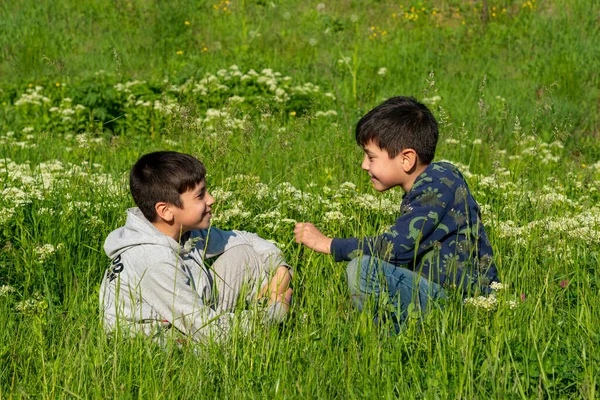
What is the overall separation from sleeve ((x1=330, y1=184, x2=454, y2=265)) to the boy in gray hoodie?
0.33m

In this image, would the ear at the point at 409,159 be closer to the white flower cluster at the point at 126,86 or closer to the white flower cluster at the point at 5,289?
the white flower cluster at the point at 5,289

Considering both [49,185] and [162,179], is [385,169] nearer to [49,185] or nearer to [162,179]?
[162,179]

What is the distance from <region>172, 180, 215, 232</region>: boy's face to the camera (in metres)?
3.95

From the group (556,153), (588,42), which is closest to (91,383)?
(556,153)

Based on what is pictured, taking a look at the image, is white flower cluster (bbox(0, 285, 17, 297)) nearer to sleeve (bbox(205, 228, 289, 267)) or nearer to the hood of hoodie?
the hood of hoodie

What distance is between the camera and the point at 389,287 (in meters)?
3.75

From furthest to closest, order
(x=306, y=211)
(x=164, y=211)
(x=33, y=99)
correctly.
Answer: (x=33, y=99), (x=306, y=211), (x=164, y=211)

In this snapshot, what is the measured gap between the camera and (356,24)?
1093 centimetres

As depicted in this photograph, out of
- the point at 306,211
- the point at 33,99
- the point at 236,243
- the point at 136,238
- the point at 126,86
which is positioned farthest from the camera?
the point at 126,86

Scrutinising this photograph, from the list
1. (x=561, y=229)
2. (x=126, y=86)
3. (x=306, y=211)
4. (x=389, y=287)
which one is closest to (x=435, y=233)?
(x=389, y=287)

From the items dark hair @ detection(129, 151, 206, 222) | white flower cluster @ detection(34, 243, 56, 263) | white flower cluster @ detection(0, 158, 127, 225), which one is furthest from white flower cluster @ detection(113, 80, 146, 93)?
dark hair @ detection(129, 151, 206, 222)

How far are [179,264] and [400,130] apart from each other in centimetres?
120

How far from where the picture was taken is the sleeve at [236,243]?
4.22m

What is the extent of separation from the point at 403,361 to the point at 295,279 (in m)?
1.03
